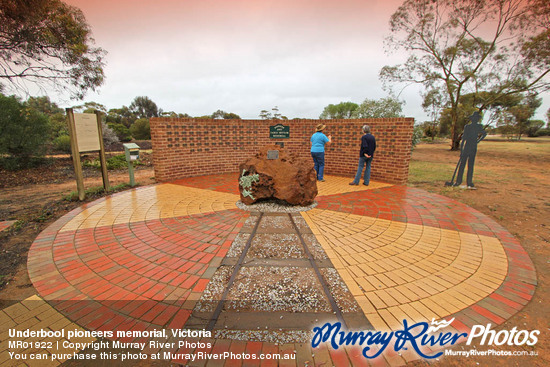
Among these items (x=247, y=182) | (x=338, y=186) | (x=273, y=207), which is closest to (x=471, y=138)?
(x=338, y=186)

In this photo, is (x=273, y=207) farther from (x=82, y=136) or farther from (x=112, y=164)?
(x=112, y=164)

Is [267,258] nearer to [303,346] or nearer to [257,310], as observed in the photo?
[257,310]

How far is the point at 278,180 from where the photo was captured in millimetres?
4723

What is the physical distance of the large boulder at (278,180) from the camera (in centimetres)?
468

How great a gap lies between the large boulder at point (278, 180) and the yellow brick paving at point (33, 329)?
324 centimetres

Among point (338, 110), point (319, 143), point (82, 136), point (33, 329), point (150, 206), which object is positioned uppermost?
point (338, 110)

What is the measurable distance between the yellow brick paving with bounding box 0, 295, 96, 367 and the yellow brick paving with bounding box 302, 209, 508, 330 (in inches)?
97.9

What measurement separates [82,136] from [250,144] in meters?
4.98

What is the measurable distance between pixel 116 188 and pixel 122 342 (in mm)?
5765

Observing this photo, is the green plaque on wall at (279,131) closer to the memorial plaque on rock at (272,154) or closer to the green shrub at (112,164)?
the memorial plaque on rock at (272,154)

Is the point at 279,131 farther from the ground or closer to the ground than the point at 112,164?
farther from the ground

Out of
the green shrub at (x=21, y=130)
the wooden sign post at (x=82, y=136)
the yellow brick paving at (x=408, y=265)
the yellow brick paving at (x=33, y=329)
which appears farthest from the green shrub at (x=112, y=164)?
the yellow brick paving at (x=408, y=265)

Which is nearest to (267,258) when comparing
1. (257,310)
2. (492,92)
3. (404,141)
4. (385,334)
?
(257,310)

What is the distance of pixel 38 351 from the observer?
5.62 feet
